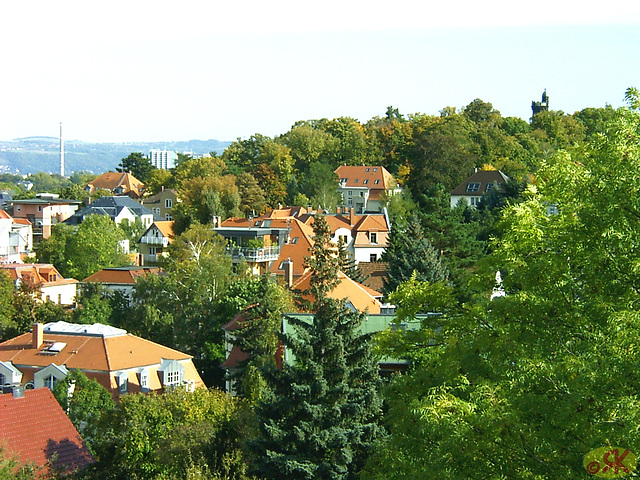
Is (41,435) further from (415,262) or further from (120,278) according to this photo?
(120,278)

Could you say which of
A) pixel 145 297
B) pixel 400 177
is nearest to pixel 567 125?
pixel 400 177

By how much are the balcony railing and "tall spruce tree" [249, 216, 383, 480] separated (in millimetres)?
34982

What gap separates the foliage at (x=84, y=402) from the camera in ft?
95.9

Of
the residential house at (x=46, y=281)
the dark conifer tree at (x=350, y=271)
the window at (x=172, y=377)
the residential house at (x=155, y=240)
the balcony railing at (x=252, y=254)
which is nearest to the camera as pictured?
the window at (x=172, y=377)

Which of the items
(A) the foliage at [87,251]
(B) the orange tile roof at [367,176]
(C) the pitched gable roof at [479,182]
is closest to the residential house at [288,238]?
(A) the foliage at [87,251]

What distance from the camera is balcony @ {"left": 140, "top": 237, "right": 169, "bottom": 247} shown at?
229 feet

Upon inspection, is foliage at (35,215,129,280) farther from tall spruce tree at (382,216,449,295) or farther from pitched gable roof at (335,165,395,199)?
pitched gable roof at (335,165,395,199)

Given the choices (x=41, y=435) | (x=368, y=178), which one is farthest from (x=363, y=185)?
(x=41, y=435)

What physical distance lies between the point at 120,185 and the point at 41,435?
97997 millimetres

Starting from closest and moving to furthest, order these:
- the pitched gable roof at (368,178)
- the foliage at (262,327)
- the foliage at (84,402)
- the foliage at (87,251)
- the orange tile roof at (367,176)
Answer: the foliage at (84,402)
the foliage at (262,327)
the foliage at (87,251)
the pitched gable roof at (368,178)
the orange tile roof at (367,176)

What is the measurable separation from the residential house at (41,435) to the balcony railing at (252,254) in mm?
30104

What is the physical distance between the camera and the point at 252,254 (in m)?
57.0

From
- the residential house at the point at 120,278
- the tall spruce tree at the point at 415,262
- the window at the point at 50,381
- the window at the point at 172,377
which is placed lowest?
the window at the point at 172,377

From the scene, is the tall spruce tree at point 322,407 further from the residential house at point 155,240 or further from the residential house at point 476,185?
the residential house at point 476,185
